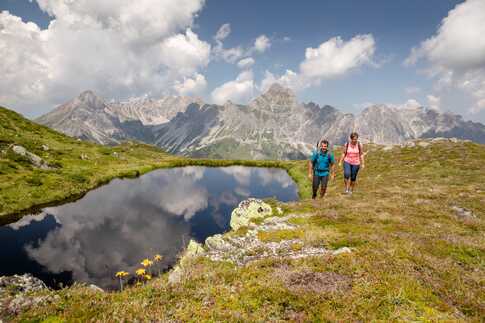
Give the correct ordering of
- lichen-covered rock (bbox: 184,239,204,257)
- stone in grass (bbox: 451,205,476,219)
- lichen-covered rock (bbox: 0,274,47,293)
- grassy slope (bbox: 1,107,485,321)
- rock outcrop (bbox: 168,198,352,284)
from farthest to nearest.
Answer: stone in grass (bbox: 451,205,476,219) < lichen-covered rock (bbox: 184,239,204,257) < rock outcrop (bbox: 168,198,352,284) < lichen-covered rock (bbox: 0,274,47,293) < grassy slope (bbox: 1,107,485,321)

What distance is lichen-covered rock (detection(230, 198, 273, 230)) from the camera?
853 inches

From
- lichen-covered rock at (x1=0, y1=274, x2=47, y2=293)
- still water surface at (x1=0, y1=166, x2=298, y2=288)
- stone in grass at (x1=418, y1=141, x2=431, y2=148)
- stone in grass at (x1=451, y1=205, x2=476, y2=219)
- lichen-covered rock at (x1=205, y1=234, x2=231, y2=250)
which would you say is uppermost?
stone in grass at (x1=418, y1=141, x2=431, y2=148)

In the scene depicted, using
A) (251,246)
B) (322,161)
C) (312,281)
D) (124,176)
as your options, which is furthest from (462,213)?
(124,176)

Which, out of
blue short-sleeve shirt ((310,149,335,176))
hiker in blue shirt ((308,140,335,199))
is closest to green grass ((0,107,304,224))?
hiker in blue shirt ((308,140,335,199))

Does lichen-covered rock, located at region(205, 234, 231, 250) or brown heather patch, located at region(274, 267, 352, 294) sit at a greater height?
brown heather patch, located at region(274, 267, 352, 294)

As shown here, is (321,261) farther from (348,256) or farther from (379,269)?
(379,269)

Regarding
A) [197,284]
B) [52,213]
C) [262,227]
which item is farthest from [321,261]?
[52,213]

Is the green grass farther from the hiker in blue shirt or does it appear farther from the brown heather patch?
the brown heather patch

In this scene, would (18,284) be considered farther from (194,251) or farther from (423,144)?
(423,144)

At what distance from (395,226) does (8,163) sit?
2372 inches

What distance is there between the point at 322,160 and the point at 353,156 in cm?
334

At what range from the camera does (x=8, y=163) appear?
4656cm

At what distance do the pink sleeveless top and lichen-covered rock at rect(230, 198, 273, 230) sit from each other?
814 centimetres

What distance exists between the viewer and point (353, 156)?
72.9 ft
